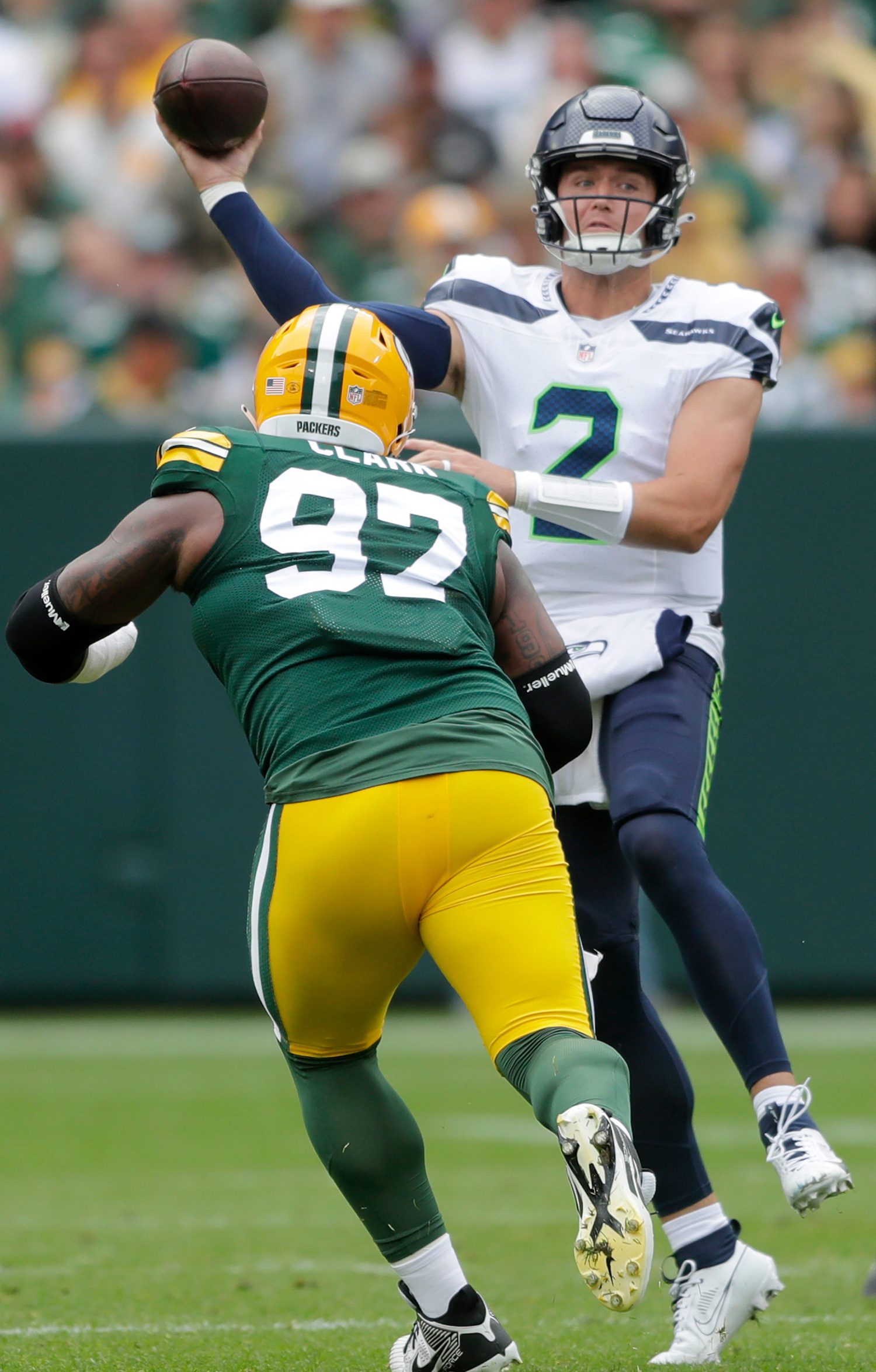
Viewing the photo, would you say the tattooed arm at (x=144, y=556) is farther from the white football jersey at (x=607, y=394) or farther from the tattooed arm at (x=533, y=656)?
the white football jersey at (x=607, y=394)

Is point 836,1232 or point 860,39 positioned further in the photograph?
point 860,39

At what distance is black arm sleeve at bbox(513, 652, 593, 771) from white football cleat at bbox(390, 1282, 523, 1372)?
89cm

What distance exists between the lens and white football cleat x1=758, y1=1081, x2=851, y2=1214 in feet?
10.2

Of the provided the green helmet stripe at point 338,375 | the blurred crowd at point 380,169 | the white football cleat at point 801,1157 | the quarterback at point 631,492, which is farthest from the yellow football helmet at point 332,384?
the blurred crowd at point 380,169

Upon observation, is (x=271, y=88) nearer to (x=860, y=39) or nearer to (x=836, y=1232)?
(x=860, y=39)

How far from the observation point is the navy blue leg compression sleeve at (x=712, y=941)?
340 centimetres

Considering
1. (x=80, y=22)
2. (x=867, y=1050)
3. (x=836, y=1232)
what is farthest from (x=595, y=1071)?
(x=80, y=22)

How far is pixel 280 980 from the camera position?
2.95m

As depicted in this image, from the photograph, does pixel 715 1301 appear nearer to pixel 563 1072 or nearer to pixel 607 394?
pixel 563 1072

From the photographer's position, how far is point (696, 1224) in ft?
12.0

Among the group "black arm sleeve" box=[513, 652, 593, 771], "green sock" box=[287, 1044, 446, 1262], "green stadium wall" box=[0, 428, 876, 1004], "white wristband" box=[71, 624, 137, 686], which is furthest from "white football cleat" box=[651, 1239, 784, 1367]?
"green stadium wall" box=[0, 428, 876, 1004]

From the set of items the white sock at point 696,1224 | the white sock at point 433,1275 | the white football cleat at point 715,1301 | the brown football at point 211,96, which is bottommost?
the white football cleat at point 715,1301

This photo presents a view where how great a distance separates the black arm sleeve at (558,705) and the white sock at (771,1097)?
0.67m

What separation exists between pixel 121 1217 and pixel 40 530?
3966mm
